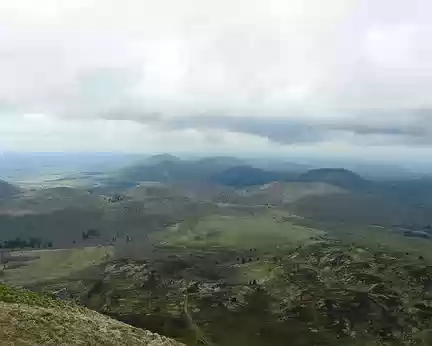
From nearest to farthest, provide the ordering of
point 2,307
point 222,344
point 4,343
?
point 4,343 < point 2,307 < point 222,344

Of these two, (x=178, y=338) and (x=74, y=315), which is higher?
(x=74, y=315)

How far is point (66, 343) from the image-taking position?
209 ft

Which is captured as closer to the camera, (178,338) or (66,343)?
(66,343)

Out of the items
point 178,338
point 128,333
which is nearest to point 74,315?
point 128,333

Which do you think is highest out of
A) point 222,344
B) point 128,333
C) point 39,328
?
point 39,328

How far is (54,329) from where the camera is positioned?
6669 centimetres

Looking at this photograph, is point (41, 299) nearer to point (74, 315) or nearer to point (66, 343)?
point (74, 315)

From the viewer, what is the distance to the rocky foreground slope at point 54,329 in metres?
61.6

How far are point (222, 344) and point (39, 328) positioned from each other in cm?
14164

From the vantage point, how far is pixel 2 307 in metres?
68.6

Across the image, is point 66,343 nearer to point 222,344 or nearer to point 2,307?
point 2,307

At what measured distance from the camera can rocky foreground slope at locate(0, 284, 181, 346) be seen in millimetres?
61625

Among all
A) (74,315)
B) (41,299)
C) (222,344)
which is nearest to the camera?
(74,315)

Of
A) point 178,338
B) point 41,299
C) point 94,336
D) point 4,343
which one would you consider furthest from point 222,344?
point 4,343
